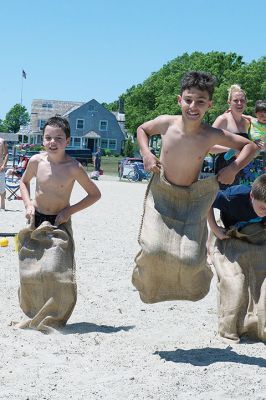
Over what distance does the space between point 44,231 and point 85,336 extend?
3.36 feet

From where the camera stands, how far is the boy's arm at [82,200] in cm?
660

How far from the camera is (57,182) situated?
6.64 meters

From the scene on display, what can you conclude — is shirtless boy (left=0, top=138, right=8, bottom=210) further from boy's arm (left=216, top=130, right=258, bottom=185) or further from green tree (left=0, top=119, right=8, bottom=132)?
green tree (left=0, top=119, right=8, bottom=132)

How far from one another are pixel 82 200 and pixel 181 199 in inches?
45.8

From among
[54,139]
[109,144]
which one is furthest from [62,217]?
[109,144]

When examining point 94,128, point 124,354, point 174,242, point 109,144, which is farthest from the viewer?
point 109,144

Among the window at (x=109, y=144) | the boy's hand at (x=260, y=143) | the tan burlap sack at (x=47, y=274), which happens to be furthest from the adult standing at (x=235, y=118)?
the window at (x=109, y=144)

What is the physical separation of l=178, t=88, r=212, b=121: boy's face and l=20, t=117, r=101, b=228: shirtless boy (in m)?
1.25

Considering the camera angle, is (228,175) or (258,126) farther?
(258,126)

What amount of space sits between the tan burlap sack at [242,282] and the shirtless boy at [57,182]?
1277 millimetres

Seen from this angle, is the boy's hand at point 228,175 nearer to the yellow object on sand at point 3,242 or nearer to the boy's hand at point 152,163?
the boy's hand at point 152,163

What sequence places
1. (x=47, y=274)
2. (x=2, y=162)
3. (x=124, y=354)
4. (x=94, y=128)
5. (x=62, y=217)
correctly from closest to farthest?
(x=124, y=354) → (x=47, y=274) → (x=62, y=217) → (x=2, y=162) → (x=94, y=128)

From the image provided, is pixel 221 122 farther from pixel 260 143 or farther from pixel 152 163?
pixel 152 163

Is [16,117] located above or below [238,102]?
below
